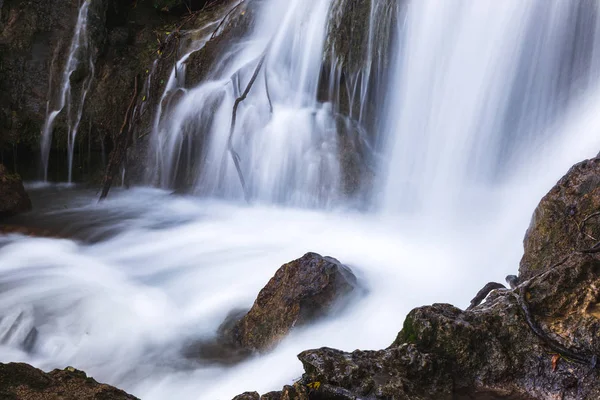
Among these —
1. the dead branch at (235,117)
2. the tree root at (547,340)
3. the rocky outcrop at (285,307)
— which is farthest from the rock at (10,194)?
the tree root at (547,340)

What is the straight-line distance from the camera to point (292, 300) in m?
4.29

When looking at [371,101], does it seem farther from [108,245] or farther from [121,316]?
[121,316]

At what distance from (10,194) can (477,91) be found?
573cm

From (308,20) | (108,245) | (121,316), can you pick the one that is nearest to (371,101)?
(308,20)

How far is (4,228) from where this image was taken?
21.7 feet

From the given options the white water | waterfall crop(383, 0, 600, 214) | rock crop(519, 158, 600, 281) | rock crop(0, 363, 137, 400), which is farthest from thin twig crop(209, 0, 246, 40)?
rock crop(0, 363, 137, 400)

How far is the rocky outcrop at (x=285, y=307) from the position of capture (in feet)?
14.0

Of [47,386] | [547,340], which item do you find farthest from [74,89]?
[547,340]

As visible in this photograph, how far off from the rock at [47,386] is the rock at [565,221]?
9.12 ft

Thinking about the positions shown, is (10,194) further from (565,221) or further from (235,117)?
(565,221)

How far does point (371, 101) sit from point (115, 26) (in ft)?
13.6

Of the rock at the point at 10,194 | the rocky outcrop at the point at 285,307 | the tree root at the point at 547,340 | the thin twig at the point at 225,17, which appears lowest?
the rocky outcrop at the point at 285,307

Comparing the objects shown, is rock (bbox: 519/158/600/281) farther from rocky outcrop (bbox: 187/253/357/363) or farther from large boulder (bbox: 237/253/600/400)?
rocky outcrop (bbox: 187/253/357/363)

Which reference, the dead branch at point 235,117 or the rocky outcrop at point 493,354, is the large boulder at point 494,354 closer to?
the rocky outcrop at point 493,354
